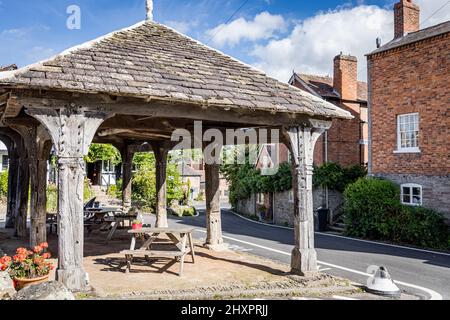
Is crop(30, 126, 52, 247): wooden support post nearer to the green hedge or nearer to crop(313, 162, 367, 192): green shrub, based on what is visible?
the green hedge

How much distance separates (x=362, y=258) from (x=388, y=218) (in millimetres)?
4696

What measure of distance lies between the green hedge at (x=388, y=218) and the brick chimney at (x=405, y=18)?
7410mm

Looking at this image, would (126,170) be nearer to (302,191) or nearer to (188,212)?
(302,191)

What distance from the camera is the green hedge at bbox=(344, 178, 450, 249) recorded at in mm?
14891

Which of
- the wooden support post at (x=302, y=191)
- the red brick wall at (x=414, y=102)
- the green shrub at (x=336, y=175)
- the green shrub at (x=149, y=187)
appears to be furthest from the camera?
the green shrub at (x=149, y=187)

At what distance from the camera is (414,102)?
54.6ft

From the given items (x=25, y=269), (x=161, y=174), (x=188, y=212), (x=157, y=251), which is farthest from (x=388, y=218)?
(x=188, y=212)

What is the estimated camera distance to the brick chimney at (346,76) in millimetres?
23125

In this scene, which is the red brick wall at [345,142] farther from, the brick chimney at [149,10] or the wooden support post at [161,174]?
the brick chimney at [149,10]

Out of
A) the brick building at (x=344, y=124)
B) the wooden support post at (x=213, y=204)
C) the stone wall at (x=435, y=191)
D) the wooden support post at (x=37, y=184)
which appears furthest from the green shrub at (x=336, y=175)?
the wooden support post at (x=37, y=184)

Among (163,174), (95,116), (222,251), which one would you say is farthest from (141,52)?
(163,174)

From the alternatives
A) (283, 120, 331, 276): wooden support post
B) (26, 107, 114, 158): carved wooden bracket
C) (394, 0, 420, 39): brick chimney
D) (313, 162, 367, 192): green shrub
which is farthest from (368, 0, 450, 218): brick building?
(26, 107, 114, 158): carved wooden bracket

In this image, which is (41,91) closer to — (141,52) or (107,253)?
(141,52)
